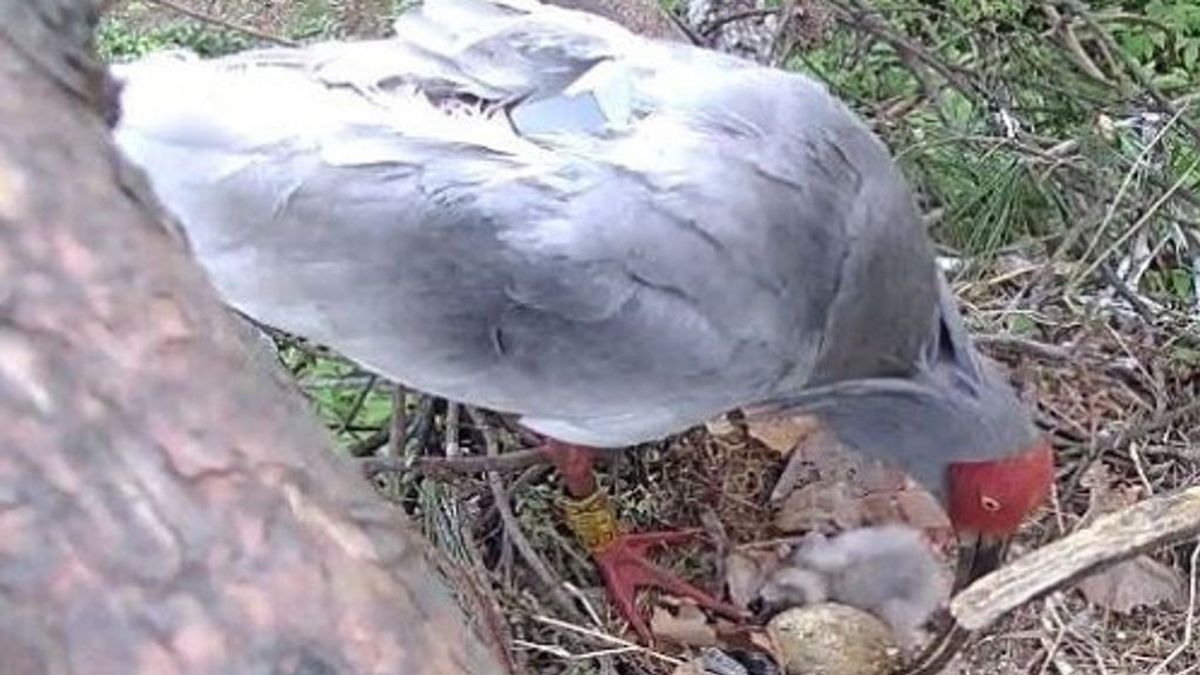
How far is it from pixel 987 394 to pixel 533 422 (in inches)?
20.4

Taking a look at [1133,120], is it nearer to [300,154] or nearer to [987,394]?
[987,394]

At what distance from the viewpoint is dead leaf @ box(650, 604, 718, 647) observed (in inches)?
97.3

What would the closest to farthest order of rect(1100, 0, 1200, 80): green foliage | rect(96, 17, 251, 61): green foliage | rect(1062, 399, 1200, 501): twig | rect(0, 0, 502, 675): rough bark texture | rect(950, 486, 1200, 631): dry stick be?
rect(0, 0, 502, 675): rough bark texture
rect(950, 486, 1200, 631): dry stick
rect(1062, 399, 1200, 501): twig
rect(1100, 0, 1200, 80): green foliage
rect(96, 17, 251, 61): green foliage

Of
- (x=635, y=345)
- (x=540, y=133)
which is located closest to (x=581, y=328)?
(x=635, y=345)

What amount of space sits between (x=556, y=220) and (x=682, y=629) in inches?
20.3

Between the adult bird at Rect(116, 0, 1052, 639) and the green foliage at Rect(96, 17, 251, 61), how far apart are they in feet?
4.93

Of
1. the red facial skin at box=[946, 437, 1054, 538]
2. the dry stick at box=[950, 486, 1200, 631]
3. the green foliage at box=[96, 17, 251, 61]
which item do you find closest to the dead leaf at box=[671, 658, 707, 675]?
the red facial skin at box=[946, 437, 1054, 538]

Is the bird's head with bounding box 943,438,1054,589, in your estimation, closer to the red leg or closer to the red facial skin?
the red facial skin

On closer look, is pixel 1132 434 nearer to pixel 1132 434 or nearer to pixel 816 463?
pixel 1132 434

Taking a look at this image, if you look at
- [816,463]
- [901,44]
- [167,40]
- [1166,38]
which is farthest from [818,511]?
[167,40]

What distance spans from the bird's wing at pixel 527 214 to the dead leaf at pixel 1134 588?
0.41 m

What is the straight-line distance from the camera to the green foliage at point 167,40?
158 inches

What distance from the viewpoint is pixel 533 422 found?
2.45m

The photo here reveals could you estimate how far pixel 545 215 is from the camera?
90.3 inches
